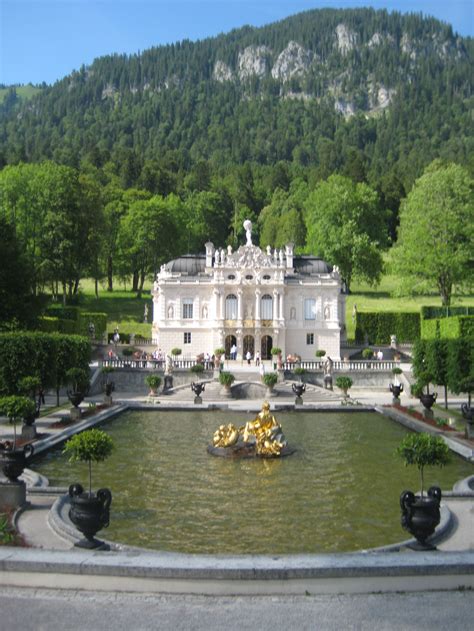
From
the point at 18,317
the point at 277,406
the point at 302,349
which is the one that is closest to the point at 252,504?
the point at 277,406

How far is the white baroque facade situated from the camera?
58.7m

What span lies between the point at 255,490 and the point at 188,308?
139ft

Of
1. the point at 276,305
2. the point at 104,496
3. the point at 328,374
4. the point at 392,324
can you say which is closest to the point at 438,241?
the point at 392,324

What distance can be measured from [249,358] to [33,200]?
27660mm

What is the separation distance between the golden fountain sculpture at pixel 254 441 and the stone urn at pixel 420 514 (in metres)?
11.1

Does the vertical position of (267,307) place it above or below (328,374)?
above

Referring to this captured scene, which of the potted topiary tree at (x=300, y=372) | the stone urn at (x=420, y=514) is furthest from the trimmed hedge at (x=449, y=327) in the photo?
the stone urn at (x=420, y=514)

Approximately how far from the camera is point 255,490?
17.8 metres

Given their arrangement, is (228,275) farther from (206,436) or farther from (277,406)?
(206,436)

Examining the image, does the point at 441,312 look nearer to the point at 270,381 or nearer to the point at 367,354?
the point at 367,354

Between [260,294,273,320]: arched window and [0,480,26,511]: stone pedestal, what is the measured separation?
44.9m

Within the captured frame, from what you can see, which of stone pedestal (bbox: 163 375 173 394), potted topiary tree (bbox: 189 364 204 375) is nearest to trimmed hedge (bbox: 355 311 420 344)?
potted topiary tree (bbox: 189 364 204 375)

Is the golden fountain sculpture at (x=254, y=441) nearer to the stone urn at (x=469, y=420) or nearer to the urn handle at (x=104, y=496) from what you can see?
the stone urn at (x=469, y=420)

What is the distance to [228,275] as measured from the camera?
2338 inches
